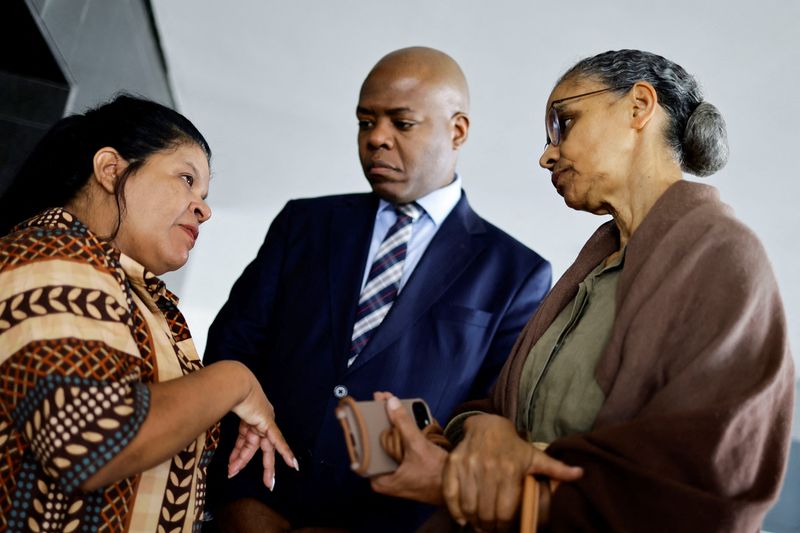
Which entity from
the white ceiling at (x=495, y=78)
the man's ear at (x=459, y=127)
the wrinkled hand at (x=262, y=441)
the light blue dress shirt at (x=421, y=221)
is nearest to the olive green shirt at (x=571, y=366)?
the wrinkled hand at (x=262, y=441)

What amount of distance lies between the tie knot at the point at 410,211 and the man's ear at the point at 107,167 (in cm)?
108

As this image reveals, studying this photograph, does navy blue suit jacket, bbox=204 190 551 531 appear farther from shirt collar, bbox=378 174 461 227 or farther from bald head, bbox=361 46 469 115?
bald head, bbox=361 46 469 115

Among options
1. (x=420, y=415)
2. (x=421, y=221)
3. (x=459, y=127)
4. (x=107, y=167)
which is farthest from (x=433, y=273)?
(x=107, y=167)

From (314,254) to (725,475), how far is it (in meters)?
1.56

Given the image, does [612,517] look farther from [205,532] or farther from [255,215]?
[255,215]

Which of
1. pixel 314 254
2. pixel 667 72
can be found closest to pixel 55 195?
pixel 314 254

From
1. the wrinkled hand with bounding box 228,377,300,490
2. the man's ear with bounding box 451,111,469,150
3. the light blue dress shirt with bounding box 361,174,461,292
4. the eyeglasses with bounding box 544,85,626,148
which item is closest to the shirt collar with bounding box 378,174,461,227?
the light blue dress shirt with bounding box 361,174,461,292

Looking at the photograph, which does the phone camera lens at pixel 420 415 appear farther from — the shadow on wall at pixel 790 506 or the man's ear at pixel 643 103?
the shadow on wall at pixel 790 506

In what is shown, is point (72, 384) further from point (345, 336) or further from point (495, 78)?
point (495, 78)

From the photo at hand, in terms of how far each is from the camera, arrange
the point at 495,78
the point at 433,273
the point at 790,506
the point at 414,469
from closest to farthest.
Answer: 1. the point at 414,469
2. the point at 433,273
3. the point at 790,506
4. the point at 495,78

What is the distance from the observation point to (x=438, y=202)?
8.02ft

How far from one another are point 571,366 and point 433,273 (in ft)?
2.90

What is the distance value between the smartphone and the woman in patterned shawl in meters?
0.29

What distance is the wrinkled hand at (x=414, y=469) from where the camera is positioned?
1.17 m
